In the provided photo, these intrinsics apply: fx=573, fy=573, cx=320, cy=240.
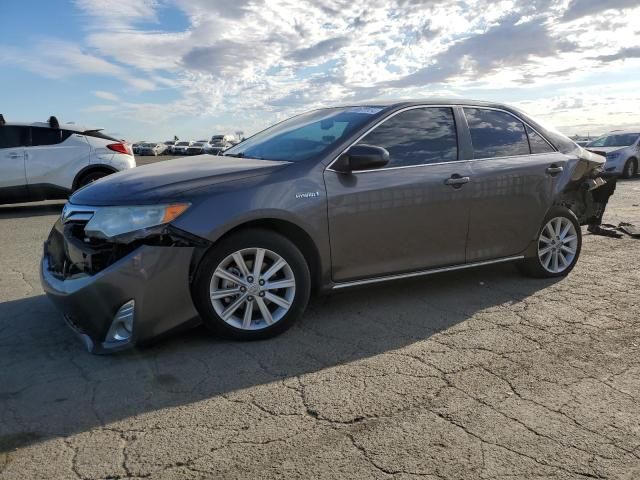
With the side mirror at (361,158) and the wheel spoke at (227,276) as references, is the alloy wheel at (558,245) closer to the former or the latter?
the side mirror at (361,158)

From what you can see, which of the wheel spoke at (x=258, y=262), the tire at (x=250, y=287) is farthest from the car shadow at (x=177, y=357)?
the wheel spoke at (x=258, y=262)

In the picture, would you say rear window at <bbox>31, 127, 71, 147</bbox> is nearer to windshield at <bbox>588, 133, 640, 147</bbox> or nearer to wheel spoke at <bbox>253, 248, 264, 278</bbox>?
wheel spoke at <bbox>253, 248, 264, 278</bbox>

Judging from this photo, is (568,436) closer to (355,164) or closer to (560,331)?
(560,331)

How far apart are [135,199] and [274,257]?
95 centimetres

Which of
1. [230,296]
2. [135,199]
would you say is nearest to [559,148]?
[230,296]

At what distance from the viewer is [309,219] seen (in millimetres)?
3924

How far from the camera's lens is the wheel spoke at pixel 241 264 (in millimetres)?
3678

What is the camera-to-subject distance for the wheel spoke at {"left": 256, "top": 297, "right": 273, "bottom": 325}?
148 inches

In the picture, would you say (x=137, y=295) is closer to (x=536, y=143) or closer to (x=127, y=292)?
(x=127, y=292)

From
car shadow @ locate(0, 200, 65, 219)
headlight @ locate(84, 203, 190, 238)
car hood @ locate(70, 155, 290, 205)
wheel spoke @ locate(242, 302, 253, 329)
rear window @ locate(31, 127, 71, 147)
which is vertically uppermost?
rear window @ locate(31, 127, 71, 147)

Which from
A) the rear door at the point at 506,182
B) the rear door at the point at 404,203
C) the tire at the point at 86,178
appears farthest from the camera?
the tire at the point at 86,178

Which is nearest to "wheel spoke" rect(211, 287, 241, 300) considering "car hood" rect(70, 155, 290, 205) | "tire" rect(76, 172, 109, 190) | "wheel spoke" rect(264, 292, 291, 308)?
"wheel spoke" rect(264, 292, 291, 308)

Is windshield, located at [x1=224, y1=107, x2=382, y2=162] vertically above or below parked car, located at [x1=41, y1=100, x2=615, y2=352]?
above

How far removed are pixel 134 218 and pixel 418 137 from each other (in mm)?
2309
